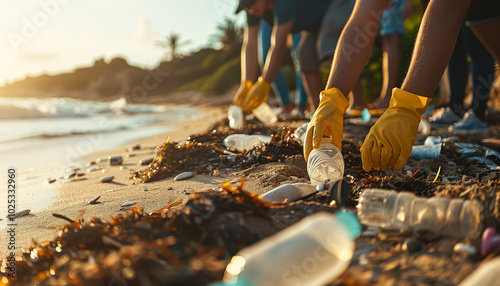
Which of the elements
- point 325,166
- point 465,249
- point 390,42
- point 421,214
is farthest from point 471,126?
point 465,249

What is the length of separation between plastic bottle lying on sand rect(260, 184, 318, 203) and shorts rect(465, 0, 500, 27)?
2.00 meters

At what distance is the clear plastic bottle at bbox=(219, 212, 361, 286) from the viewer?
849 mm

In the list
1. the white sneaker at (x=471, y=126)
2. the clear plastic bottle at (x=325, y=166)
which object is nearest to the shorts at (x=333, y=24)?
the white sneaker at (x=471, y=126)

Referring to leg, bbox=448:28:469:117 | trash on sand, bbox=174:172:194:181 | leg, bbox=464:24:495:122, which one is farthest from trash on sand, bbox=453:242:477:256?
leg, bbox=448:28:469:117

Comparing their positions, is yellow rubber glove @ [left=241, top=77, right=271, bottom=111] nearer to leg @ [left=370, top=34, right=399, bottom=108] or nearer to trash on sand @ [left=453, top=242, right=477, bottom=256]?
leg @ [left=370, top=34, right=399, bottom=108]

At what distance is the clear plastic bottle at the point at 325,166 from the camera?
1.89 metres

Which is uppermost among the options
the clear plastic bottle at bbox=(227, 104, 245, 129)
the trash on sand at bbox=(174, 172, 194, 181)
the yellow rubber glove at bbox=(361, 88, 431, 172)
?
the yellow rubber glove at bbox=(361, 88, 431, 172)

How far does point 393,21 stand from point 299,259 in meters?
5.08

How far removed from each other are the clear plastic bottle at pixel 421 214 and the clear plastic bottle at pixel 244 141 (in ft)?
5.59

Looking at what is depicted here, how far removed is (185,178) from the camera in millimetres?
2543

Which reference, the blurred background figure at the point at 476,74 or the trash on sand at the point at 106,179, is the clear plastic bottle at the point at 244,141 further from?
the blurred background figure at the point at 476,74

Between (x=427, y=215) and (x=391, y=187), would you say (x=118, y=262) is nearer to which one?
(x=427, y=215)

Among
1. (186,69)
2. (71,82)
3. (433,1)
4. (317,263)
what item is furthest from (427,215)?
(71,82)

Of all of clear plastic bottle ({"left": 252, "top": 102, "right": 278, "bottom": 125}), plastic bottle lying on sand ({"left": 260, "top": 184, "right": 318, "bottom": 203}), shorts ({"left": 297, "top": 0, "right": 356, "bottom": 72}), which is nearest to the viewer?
plastic bottle lying on sand ({"left": 260, "top": 184, "right": 318, "bottom": 203})
